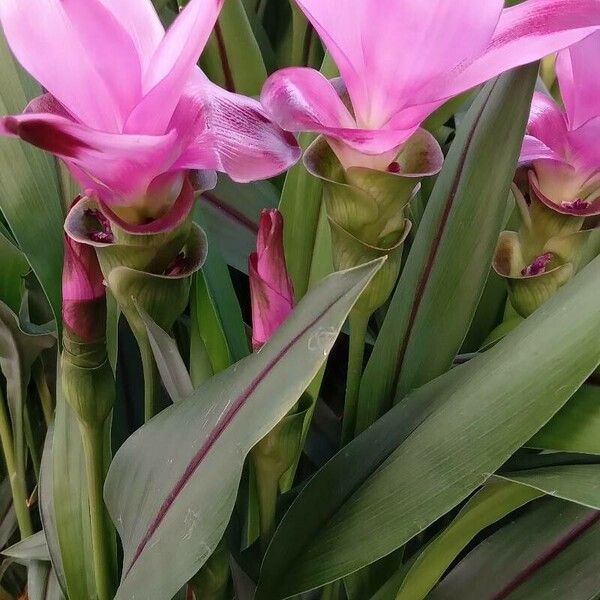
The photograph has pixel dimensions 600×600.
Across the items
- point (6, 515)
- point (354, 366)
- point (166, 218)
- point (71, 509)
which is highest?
point (166, 218)

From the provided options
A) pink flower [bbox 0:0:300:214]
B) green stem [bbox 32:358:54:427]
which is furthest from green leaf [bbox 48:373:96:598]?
pink flower [bbox 0:0:300:214]

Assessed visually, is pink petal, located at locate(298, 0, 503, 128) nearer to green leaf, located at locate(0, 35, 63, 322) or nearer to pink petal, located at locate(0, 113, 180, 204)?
pink petal, located at locate(0, 113, 180, 204)

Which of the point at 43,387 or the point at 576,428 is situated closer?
the point at 576,428

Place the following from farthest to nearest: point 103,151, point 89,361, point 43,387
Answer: point 43,387
point 89,361
point 103,151

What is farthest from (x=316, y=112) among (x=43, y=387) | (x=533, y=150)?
(x=43, y=387)

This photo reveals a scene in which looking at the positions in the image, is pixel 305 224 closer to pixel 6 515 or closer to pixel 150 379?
pixel 150 379

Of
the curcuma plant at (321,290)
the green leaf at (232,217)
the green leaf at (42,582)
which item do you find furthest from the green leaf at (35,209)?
the green leaf at (42,582)

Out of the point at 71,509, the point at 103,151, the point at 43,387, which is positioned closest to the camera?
the point at 103,151
